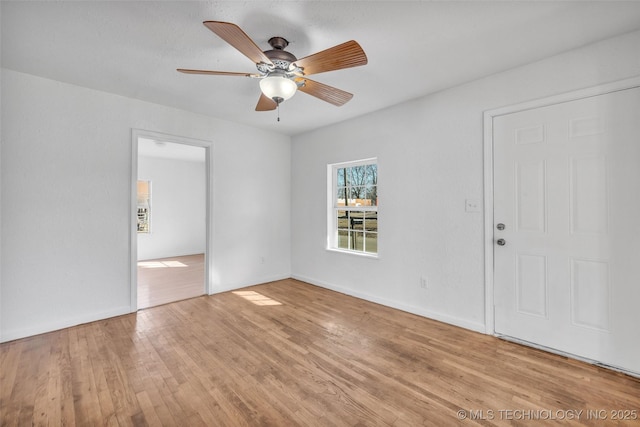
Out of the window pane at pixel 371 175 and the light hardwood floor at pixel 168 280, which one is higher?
the window pane at pixel 371 175

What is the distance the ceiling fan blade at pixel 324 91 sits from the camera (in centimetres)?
219

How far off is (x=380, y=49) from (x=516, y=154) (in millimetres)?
1564

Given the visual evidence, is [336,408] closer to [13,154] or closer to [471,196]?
[471,196]

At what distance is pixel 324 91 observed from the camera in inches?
90.9

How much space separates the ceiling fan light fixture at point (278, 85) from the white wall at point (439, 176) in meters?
1.83

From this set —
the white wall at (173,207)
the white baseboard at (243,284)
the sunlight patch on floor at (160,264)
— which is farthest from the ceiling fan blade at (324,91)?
the sunlight patch on floor at (160,264)

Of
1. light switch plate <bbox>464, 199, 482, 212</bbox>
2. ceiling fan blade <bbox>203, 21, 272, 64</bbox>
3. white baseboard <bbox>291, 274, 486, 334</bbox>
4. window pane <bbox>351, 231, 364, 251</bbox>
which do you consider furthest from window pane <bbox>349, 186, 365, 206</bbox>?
ceiling fan blade <bbox>203, 21, 272, 64</bbox>

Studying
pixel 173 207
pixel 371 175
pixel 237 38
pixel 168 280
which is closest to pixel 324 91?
pixel 237 38

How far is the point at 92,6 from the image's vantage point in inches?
70.1

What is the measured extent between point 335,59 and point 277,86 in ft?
1.46

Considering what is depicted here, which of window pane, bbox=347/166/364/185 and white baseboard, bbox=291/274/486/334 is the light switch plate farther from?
window pane, bbox=347/166/364/185

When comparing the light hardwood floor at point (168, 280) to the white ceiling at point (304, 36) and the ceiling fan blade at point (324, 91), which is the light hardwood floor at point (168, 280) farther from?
the ceiling fan blade at point (324, 91)

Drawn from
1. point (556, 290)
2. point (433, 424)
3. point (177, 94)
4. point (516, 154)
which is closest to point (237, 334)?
point (433, 424)

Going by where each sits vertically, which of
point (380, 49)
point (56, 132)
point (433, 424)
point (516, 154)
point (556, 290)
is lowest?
point (433, 424)
